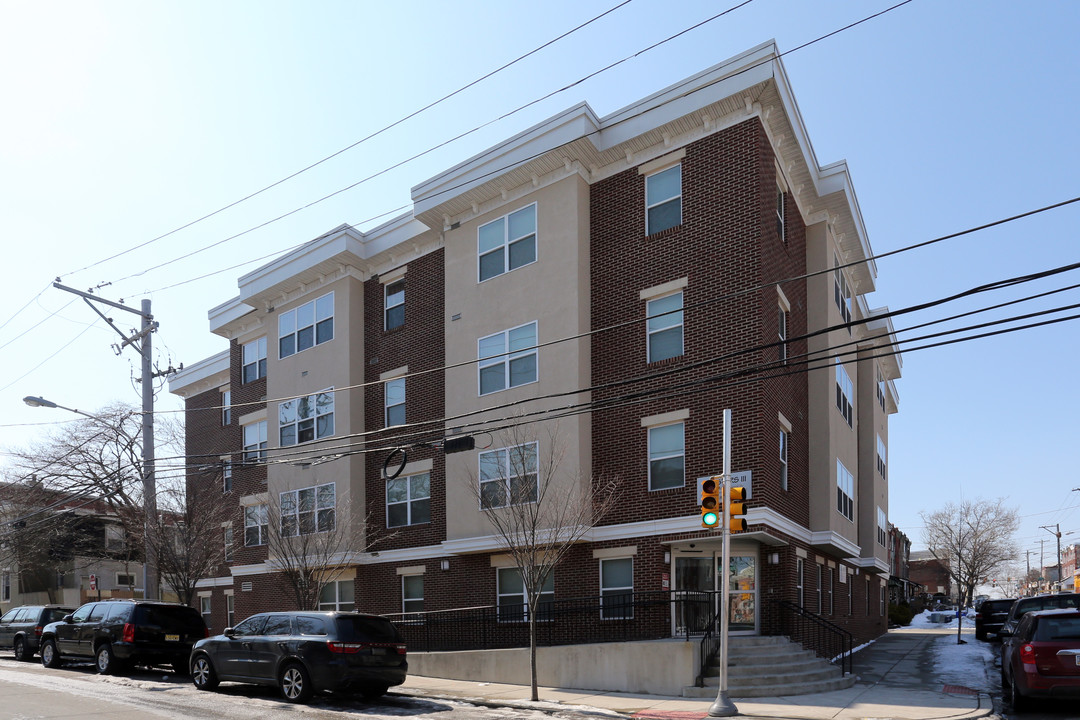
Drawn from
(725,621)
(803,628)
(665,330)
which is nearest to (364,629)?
(725,621)

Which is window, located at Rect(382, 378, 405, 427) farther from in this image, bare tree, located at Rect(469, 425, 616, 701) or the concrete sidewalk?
the concrete sidewalk

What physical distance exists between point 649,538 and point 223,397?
22.1 meters

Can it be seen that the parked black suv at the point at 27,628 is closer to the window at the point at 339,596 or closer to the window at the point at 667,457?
the window at the point at 339,596

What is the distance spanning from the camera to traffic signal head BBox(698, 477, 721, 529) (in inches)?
571

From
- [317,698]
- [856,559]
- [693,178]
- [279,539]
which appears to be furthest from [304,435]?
[856,559]

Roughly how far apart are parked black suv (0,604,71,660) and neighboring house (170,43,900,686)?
6013 mm

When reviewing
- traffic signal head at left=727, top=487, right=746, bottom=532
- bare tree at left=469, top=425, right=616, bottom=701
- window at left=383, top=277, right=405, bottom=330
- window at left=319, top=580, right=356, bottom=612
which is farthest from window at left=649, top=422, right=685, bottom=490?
window at left=319, top=580, right=356, bottom=612

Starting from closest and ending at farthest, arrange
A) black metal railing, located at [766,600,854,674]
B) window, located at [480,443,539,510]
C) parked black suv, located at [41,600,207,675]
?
window, located at [480,443,539,510], black metal railing, located at [766,600,854,674], parked black suv, located at [41,600,207,675]

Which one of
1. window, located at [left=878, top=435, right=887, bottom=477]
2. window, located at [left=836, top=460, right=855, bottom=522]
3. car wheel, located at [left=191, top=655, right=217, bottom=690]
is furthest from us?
window, located at [left=878, top=435, right=887, bottom=477]

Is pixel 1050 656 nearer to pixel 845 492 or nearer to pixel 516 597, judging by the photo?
pixel 516 597

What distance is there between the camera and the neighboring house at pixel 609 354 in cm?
1997

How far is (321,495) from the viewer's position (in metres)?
27.7

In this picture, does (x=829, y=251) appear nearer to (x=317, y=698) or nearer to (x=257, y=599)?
(x=317, y=698)

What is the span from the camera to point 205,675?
18500 mm
